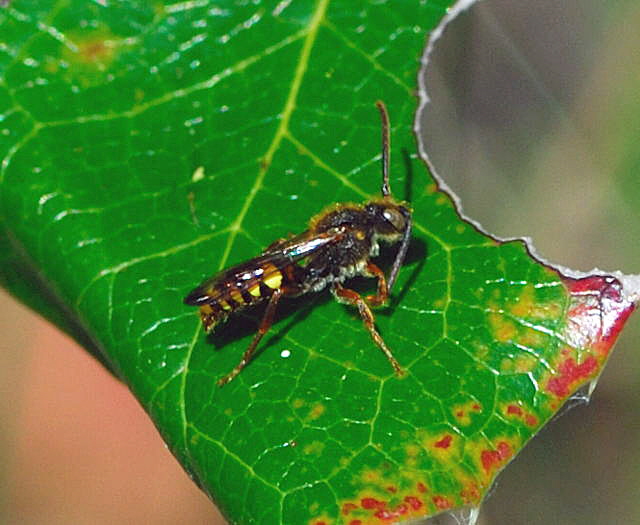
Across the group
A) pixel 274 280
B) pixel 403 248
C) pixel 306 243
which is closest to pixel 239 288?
pixel 274 280

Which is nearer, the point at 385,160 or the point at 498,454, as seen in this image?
the point at 498,454

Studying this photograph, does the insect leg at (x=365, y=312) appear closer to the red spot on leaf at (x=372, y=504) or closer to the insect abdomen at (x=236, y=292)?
the insect abdomen at (x=236, y=292)

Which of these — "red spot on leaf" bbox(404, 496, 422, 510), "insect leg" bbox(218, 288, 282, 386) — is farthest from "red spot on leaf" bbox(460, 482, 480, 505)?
"insect leg" bbox(218, 288, 282, 386)

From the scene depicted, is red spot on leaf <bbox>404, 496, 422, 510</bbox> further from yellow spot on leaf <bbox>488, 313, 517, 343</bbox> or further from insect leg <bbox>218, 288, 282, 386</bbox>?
insect leg <bbox>218, 288, 282, 386</bbox>

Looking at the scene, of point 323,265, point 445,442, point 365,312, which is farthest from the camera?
point 323,265

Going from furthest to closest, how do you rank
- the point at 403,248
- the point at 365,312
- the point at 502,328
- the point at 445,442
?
1. the point at 403,248
2. the point at 365,312
3. the point at 502,328
4. the point at 445,442

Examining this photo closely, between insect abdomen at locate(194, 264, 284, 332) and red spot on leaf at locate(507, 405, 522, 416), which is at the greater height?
insect abdomen at locate(194, 264, 284, 332)

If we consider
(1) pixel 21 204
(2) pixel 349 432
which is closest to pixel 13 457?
(1) pixel 21 204

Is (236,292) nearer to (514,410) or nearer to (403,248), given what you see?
(403,248)
